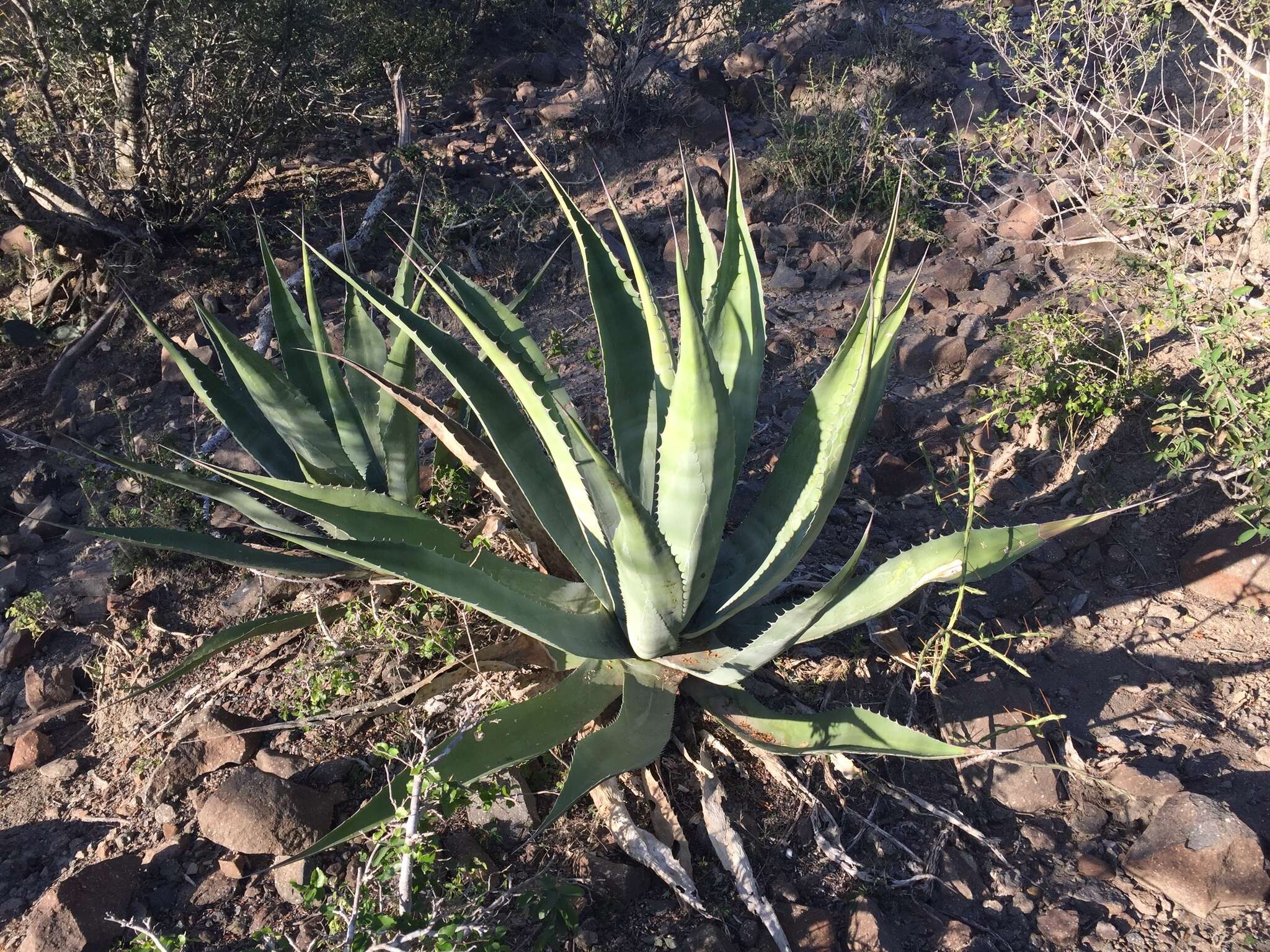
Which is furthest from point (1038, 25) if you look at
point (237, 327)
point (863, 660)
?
point (237, 327)

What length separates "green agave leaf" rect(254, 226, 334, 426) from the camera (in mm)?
2896

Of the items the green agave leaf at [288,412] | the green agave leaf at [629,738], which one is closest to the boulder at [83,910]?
the green agave leaf at [629,738]

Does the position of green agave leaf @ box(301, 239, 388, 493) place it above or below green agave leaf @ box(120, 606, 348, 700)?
above

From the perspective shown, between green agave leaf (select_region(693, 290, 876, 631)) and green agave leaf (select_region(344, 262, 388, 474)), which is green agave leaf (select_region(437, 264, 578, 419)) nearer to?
green agave leaf (select_region(344, 262, 388, 474))

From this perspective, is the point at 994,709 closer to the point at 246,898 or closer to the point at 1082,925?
the point at 1082,925

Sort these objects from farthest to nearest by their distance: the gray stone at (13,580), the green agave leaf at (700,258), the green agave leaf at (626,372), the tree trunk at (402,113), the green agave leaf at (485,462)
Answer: the tree trunk at (402,113), the gray stone at (13,580), the green agave leaf at (700,258), the green agave leaf at (626,372), the green agave leaf at (485,462)

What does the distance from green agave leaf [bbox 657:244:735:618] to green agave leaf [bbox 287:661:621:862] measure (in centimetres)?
30

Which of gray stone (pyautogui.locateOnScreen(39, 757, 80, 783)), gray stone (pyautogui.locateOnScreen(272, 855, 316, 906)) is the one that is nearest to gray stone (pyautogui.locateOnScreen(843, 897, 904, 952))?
gray stone (pyautogui.locateOnScreen(272, 855, 316, 906))

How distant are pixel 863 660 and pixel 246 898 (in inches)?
66.9

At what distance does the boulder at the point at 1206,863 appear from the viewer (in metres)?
2.06

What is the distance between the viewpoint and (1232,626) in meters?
2.83

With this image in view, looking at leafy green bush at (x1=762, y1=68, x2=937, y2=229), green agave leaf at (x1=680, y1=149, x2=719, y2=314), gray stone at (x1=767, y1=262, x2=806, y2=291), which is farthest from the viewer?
leafy green bush at (x1=762, y1=68, x2=937, y2=229)

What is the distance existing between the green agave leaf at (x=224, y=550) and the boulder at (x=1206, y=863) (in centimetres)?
207

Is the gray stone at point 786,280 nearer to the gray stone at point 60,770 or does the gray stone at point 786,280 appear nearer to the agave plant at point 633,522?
the agave plant at point 633,522
